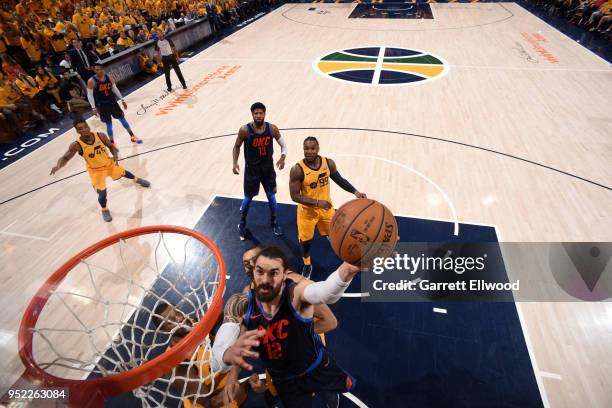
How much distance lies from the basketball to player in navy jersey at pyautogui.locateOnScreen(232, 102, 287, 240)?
7.14ft

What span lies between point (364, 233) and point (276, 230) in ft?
8.89

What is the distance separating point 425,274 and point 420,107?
5410 mm

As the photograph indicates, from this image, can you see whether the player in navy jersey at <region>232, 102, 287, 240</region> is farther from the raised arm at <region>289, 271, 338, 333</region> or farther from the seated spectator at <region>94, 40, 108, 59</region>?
the seated spectator at <region>94, 40, 108, 59</region>

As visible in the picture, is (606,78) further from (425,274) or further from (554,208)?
(425,274)

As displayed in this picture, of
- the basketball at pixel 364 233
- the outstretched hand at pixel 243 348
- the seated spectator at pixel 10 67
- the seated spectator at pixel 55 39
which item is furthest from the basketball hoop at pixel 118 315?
the seated spectator at pixel 55 39

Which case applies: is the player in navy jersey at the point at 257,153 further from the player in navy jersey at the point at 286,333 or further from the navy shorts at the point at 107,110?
the navy shorts at the point at 107,110

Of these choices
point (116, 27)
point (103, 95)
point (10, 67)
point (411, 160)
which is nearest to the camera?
point (411, 160)

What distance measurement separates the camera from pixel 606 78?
9406 millimetres

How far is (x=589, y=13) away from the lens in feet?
44.7

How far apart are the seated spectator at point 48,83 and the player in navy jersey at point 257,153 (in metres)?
7.53

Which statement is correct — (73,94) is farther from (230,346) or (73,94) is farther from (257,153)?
(230,346)

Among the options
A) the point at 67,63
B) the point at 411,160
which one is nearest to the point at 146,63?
the point at 67,63

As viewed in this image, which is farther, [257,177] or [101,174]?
[101,174]

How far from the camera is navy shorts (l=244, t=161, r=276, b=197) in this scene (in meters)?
4.45
